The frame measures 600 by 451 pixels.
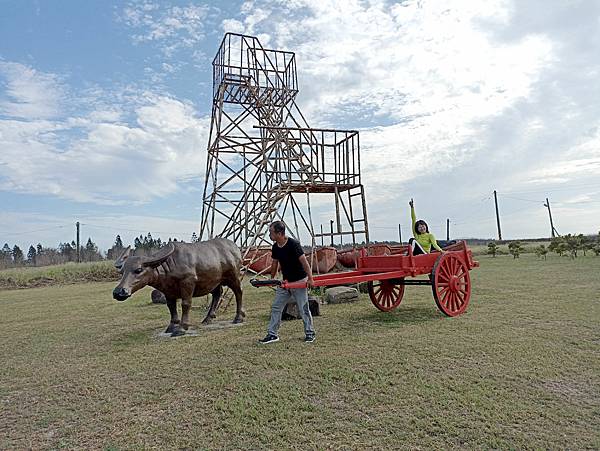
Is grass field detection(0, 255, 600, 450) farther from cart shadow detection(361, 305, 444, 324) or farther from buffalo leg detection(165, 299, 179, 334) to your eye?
buffalo leg detection(165, 299, 179, 334)

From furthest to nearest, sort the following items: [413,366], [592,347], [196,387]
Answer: [592,347]
[413,366]
[196,387]

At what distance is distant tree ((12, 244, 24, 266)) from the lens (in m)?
38.9

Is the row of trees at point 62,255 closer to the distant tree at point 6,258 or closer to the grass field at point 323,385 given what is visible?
the distant tree at point 6,258

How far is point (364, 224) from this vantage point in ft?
37.1

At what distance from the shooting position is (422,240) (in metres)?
8.31

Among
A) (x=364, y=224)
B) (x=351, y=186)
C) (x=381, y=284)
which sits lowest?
(x=381, y=284)

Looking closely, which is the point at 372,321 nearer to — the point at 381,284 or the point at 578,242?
the point at 381,284

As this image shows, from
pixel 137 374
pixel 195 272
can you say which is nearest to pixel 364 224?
pixel 195 272

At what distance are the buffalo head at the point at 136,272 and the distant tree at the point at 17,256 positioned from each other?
36721 millimetres

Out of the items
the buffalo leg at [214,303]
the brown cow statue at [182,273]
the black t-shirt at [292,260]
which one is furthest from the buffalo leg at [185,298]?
the black t-shirt at [292,260]

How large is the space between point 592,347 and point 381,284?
3645 millimetres

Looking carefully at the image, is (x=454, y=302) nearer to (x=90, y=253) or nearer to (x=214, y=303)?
(x=214, y=303)

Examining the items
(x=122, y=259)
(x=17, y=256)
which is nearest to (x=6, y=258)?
(x=17, y=256)

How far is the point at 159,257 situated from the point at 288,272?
222 cm
